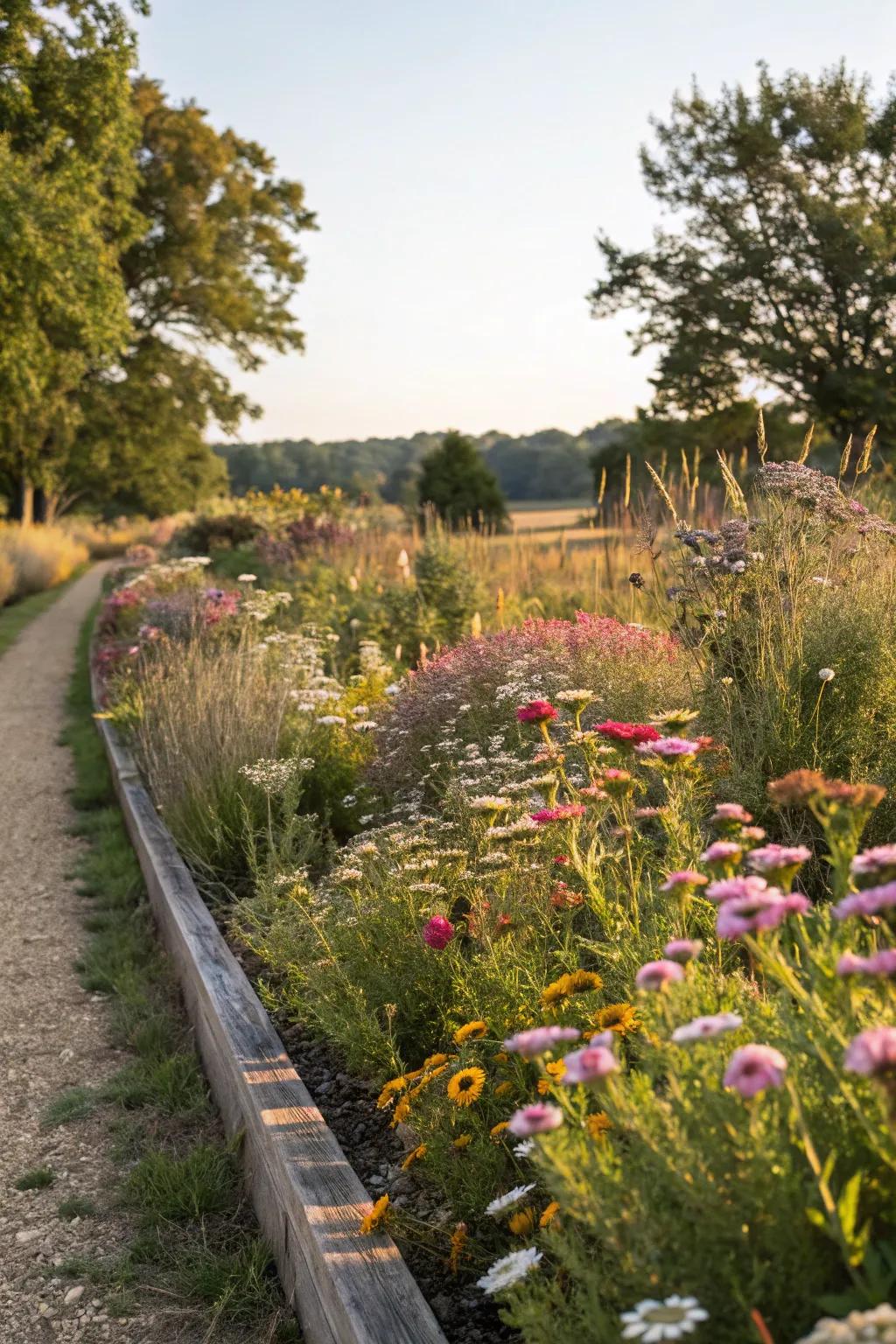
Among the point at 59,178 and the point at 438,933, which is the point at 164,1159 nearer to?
the point at 438,933

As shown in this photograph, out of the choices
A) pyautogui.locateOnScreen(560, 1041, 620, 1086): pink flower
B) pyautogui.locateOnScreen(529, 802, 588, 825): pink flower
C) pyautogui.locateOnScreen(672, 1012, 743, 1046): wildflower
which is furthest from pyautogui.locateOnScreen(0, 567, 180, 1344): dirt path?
pyautogui.locateOnScreen(672, 1012, 743, 1046): wildflower

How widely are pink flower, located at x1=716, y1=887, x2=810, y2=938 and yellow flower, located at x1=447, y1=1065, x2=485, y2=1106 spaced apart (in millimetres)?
1026

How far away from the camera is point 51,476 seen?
24.0m

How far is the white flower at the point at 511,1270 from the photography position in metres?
1.44

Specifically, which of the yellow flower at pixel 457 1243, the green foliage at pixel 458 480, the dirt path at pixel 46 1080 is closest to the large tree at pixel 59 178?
the dirt path at pixel 46 1080

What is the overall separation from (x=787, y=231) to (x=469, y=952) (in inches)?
943

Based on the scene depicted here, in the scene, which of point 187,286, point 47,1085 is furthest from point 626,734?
point 187,286

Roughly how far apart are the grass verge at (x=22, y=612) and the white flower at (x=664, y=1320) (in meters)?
13.7

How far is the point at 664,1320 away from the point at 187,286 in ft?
86.0

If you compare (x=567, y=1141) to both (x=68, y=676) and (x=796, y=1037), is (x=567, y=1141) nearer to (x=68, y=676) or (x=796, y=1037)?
(x=796, y=1037)

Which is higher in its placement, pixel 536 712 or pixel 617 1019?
pixel 536 712

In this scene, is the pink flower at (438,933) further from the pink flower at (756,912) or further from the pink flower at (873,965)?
the pink flower at (873,965)

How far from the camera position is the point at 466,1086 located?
86.9 inches

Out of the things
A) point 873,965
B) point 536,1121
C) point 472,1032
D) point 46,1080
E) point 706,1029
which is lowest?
point 46,1080
